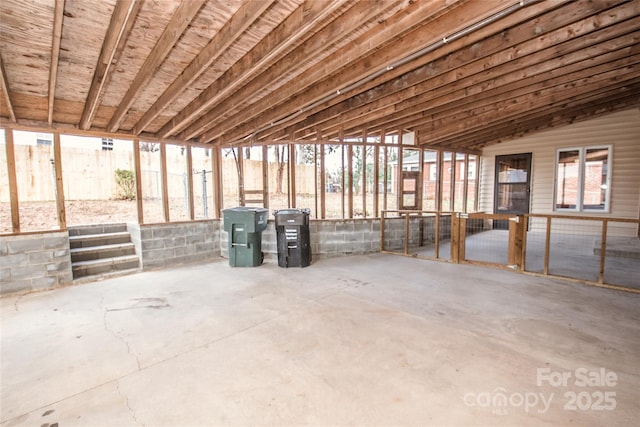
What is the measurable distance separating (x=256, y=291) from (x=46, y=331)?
2.16m

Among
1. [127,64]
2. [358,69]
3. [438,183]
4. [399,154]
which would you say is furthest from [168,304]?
[438,183]

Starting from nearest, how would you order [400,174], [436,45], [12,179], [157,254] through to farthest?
[436,45]
[12,179]
[157,254]
[400,174]

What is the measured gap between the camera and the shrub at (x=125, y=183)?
8.51 meters

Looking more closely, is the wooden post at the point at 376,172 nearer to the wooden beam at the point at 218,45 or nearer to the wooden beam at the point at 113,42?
the wooden beam at the point at 218,45

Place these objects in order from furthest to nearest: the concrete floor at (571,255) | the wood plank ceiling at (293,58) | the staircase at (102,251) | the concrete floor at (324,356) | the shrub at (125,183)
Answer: the shrub at (125,183)
the staircase at (102,251)
the concrete floor at (571,255)
the wood plank ceiling at (293,58)
the concrete floor at (324,356)

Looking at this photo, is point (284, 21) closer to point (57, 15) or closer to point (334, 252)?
point (57, 15)

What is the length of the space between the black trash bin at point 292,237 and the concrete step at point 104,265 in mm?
→ 2642

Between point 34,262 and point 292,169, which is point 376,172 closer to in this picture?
point 292,169

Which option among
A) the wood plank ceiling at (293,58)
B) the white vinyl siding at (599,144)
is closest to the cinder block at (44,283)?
the wood plank ceiling at (293,58)

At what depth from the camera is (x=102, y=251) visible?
5.18 m

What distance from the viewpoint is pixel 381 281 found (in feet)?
14.3

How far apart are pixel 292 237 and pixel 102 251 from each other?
3.36 m

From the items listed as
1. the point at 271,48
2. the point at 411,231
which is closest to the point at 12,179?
the point at 271,48

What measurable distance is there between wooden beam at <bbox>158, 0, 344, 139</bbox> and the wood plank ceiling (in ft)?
0.04
